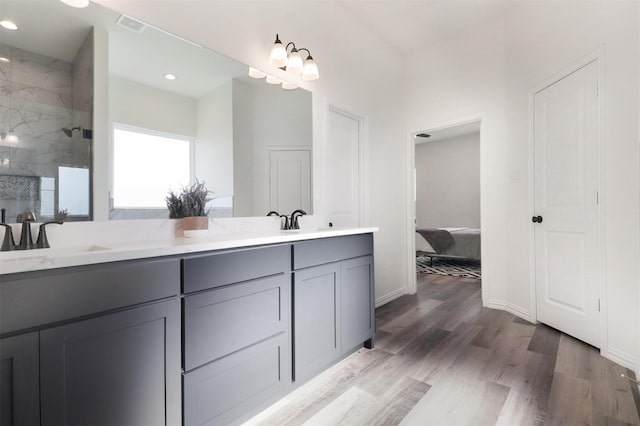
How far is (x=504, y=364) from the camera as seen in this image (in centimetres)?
201

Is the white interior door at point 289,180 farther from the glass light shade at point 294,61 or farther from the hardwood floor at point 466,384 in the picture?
the hardwood floor at point 466,384

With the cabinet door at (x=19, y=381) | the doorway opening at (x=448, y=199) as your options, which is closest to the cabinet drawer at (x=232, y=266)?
the cabinet door at (x=19, y=381)

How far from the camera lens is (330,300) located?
6.15ft

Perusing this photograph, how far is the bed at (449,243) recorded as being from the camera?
524 centimetres

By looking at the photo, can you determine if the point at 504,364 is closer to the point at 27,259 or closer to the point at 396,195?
the point at 396,195

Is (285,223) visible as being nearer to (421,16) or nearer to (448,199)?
(421,16)

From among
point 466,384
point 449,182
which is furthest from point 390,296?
point 449,182

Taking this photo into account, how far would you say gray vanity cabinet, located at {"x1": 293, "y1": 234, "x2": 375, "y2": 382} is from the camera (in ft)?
5.52

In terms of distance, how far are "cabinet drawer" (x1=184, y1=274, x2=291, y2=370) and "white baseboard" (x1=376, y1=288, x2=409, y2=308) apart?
6.33 feet

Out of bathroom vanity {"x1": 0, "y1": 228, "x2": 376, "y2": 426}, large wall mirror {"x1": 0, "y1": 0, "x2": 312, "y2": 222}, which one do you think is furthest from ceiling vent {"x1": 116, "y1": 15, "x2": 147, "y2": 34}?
bathroom vanity {"x1": 0, "y1": 228, "x2": 376, "y2": 426}

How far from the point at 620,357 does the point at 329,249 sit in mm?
2038

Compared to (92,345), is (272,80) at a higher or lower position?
higher

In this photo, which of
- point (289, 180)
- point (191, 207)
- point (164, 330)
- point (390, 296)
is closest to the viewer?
point (164, 330)

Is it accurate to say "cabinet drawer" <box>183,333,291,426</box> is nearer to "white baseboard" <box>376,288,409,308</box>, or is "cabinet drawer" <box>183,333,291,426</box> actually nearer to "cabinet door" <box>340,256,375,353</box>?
"cabinet door" <box>340,256,375,353</box>
